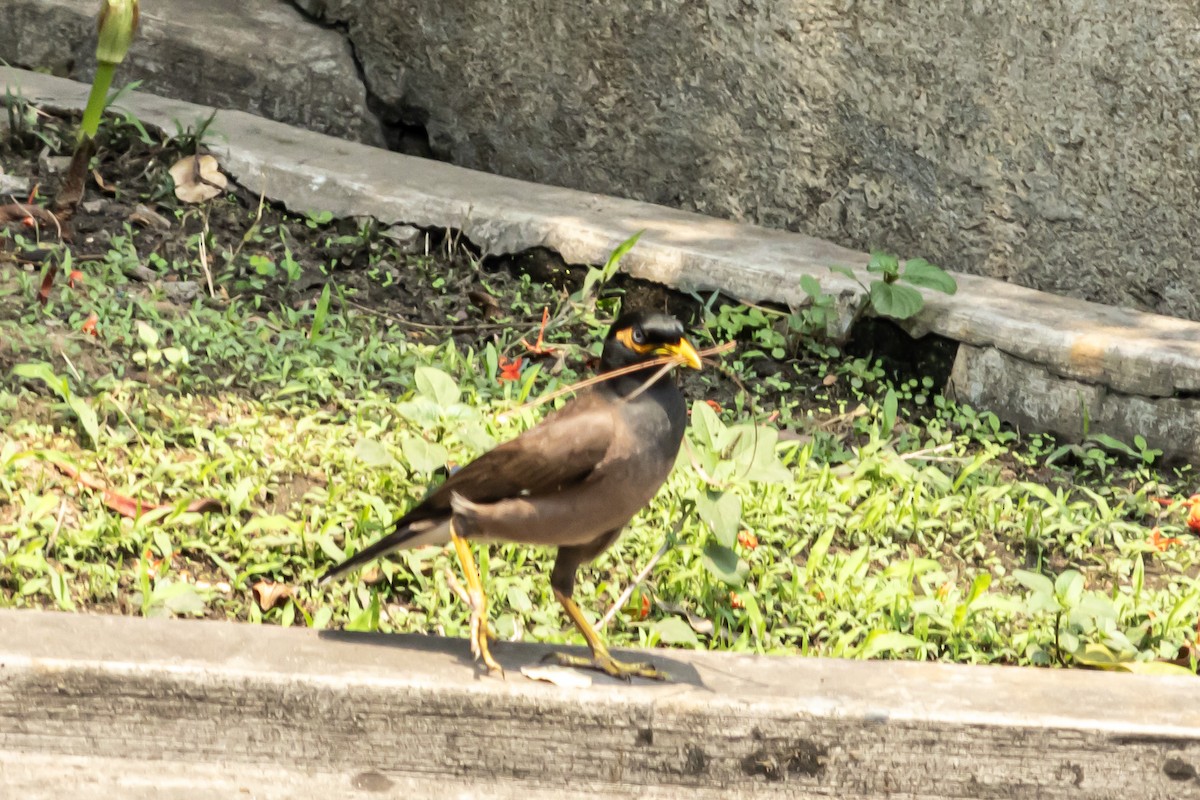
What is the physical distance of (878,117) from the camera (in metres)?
5.60

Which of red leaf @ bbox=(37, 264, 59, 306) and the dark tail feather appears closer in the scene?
the dark tail feather

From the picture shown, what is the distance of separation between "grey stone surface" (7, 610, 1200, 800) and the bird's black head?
2.12ft

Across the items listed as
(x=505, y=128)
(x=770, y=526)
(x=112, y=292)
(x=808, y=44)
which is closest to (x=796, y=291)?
(x=808, y=44)

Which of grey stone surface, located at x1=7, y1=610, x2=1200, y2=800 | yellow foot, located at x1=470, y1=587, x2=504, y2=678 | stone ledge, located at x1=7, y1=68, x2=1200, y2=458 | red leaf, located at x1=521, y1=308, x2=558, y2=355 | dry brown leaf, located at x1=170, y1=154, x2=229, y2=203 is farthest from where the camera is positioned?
dry brown leaf, located at x1=170, y1=154, x2=229, y2=203

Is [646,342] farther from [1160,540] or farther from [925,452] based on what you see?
[1160,540]

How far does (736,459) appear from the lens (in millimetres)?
3631

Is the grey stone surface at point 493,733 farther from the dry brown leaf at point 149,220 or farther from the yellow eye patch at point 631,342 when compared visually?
the dry brown leaf at point 149,220

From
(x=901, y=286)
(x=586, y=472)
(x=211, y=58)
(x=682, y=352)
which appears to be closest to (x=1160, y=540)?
(x=901, y=286)

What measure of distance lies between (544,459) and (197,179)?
3.50 metres

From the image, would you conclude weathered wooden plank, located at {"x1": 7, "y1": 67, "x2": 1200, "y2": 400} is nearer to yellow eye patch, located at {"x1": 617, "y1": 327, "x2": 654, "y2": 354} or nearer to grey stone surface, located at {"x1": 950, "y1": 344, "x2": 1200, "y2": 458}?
grey stone surface, located at {"x1": 950, "y1": 344, "x2": 1200, "y2": 458}

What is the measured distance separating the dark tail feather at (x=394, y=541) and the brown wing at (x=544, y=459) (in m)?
0.08

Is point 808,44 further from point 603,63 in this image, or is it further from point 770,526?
point 770,526

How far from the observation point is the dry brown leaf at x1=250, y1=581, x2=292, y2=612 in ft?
11.4

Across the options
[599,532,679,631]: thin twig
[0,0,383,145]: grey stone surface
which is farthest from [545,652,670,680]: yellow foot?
[0,0,383,145]: grey stone surface
